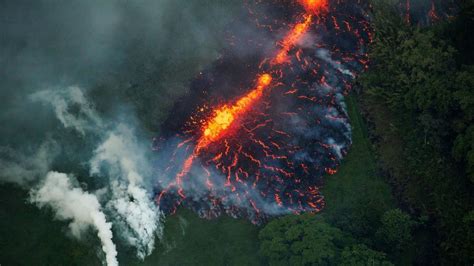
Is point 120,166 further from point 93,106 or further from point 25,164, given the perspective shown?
point 25,164

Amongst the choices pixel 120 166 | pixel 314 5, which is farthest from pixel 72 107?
pixel 314 5

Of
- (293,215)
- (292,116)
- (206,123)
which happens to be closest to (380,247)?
(293,215)

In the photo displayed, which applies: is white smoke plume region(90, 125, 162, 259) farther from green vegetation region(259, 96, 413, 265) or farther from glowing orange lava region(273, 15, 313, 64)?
glowing orange lava region(273, 15, 313, 64)

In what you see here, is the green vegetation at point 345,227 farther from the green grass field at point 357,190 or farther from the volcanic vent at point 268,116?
the volcanic vent at point 268,116

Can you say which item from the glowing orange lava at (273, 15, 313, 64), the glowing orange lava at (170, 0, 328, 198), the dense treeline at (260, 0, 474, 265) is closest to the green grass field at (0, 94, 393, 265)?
the dense treeline at (260, 0, 474, 265)

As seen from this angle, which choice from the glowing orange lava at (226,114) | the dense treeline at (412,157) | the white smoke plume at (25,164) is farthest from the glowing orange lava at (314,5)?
the white smoke plume at (25,164)

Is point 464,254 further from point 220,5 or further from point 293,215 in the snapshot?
point 220,5
